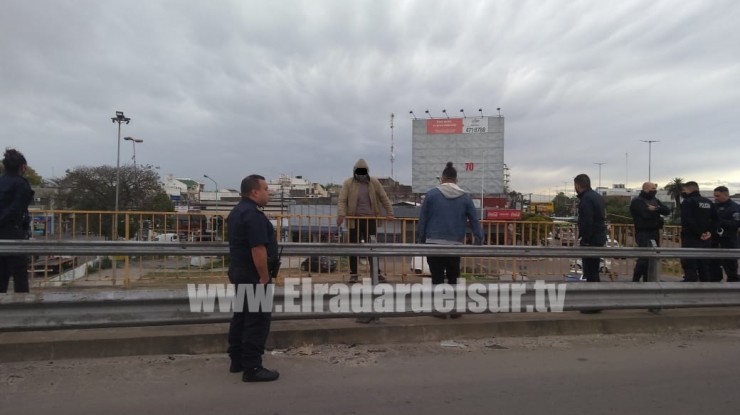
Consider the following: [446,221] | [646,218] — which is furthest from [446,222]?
[646,218]

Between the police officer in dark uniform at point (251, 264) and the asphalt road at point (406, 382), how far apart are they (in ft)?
0.59

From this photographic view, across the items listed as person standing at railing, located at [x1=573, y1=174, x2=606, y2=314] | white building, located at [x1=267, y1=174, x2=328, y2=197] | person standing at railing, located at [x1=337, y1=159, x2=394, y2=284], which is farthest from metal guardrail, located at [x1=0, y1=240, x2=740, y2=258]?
white building, located at [x1=267, y1=174, x2=328, y2=197]

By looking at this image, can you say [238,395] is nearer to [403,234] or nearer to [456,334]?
[456,334]

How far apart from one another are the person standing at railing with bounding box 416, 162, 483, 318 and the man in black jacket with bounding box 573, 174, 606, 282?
1.51m

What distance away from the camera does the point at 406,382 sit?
4.01 meters

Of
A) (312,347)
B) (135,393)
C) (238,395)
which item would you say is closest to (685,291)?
(312,347)

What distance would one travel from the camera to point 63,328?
14.1 feet

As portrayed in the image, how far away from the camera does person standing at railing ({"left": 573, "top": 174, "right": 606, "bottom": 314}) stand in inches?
241

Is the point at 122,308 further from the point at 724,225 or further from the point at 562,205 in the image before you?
the point at 562,205

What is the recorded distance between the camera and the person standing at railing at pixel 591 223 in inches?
241

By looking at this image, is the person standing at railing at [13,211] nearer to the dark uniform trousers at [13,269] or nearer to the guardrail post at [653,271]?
the dark uniform trousers at [13,269]

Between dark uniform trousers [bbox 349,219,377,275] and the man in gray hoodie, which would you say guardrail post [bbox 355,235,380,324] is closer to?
the man in gray hoodie

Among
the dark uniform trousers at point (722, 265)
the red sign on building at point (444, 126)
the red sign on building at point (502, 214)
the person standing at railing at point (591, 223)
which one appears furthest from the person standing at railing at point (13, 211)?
the red sign on building at point (444, 126)

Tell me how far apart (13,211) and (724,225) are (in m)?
9.44
